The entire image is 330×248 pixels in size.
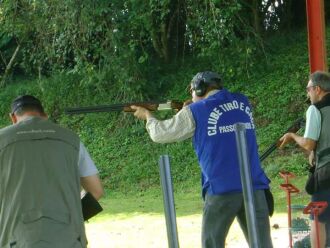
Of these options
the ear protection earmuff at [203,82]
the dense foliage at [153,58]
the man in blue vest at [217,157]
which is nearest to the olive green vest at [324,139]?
the man in blue vest at [217,157]

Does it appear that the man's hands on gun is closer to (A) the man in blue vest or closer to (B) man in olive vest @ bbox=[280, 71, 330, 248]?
(A) the man in blue vest

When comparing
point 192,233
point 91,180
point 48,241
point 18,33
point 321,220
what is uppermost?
point 18,33

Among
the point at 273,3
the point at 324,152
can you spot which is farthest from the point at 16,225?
the point at 273,3

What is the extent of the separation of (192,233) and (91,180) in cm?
473

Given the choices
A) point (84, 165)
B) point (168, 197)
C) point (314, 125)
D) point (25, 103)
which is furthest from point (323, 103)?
point (168, 197)

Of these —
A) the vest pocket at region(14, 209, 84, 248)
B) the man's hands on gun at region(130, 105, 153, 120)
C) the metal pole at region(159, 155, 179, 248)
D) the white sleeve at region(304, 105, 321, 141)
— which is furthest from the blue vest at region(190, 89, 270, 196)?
the metal pole at region(159, 155, 179, 248)

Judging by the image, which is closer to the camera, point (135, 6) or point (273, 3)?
point (135, 6)

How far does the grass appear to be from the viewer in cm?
784

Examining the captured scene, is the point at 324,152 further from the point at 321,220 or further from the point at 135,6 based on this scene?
the point at 135,6

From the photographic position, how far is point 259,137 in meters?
13.8

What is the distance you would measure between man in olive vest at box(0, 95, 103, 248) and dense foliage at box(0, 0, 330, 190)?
8.93m

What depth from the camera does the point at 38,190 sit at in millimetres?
3469

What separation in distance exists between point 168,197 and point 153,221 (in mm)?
6821

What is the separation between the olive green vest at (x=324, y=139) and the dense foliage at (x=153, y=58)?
7189mm
